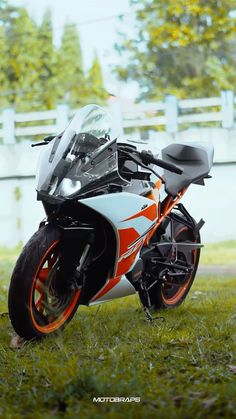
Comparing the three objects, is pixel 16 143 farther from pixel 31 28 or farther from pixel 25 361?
pixel 25 361

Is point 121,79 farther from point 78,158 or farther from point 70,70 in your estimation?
point 78,158

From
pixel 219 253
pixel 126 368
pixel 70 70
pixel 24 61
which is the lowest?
pixel 219 253

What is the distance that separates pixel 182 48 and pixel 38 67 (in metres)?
2.34

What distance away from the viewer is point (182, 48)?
10.7m

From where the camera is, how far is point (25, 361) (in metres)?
2.68

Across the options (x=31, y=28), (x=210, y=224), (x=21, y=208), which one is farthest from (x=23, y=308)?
(x=31, y=28)

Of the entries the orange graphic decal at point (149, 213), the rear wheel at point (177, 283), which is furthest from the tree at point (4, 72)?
the orange graphic decal at point (149, 213)

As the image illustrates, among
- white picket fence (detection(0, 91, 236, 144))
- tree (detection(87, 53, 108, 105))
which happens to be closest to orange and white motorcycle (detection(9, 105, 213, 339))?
white picket fence (detection(0, 91, 236, 144))

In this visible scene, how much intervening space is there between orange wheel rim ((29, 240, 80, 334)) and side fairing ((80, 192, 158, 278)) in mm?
251

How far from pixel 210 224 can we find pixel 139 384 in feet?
25.3

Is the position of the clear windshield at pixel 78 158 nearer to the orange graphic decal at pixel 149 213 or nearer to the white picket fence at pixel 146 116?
the orange graphic decal at pixel 149 213

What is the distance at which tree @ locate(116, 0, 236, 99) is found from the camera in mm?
10539

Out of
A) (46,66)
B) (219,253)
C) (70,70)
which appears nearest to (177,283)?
(219,253)

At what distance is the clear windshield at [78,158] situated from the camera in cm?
312
